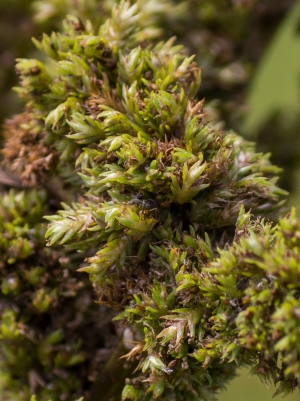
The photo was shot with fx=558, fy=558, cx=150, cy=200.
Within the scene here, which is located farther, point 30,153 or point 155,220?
point 30,153

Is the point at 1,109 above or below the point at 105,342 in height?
above

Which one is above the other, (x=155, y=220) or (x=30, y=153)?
(x=30, y=153)

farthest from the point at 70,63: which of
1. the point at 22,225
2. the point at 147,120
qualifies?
the point at 22,225

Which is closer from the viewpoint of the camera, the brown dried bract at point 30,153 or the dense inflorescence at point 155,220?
the dense inflorescence at point 155,220

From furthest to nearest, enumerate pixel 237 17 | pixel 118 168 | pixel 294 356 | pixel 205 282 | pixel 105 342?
pixel 237 17 < pixel 105 342 < pixel 118 168 < pixel 205 282 < pixel 294 356

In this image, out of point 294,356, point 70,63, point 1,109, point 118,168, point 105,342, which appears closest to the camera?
point 294,356

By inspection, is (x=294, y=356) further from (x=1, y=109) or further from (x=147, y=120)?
(x=1, y=109)

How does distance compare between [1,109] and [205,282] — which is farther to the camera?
[1,109]

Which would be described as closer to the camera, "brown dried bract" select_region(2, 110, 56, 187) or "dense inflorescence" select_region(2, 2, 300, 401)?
"dense inflorescence" select_region(2, 2, 300, 401)
